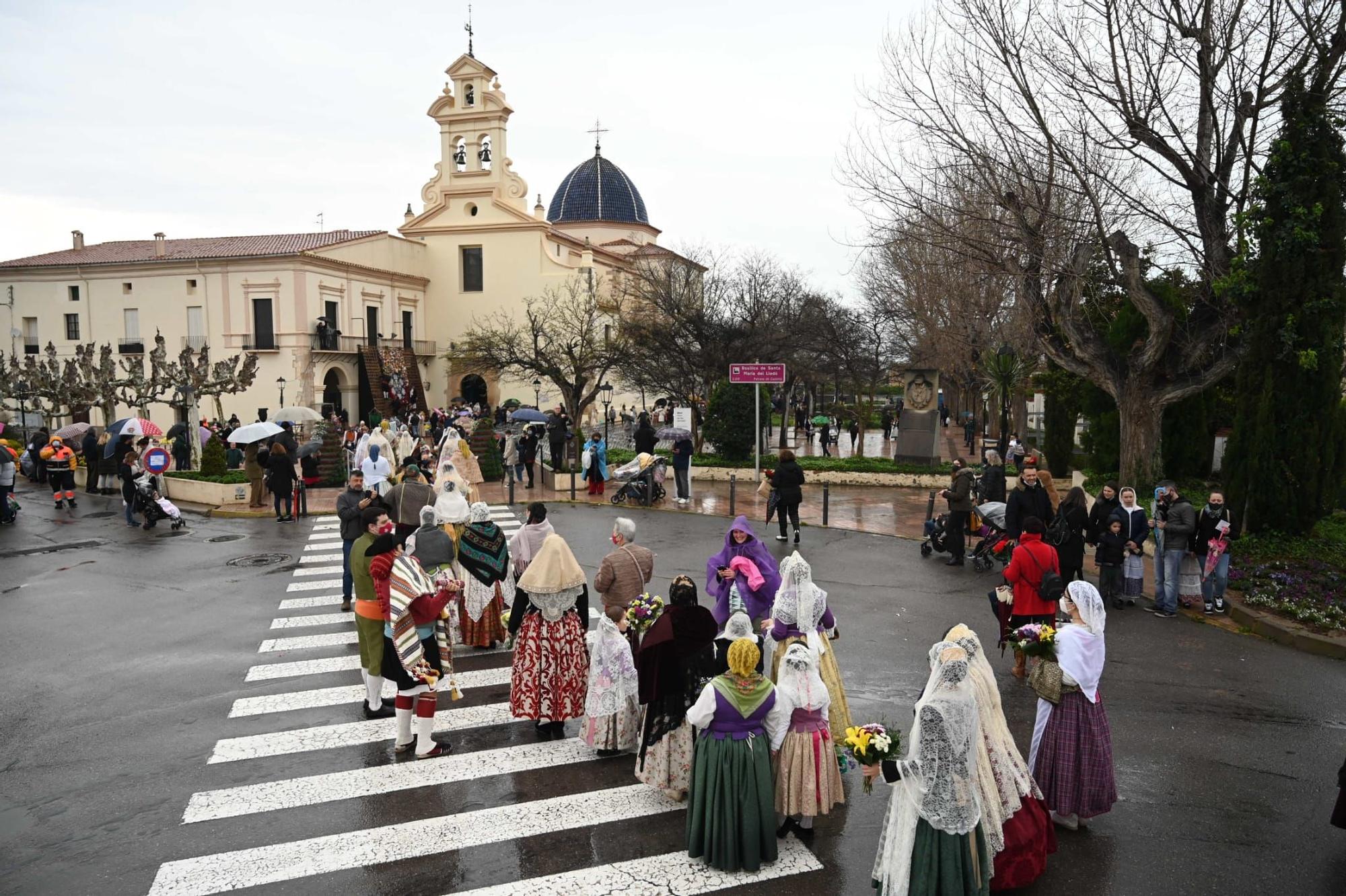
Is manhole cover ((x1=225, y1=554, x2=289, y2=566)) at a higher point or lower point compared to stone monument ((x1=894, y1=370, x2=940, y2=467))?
lower

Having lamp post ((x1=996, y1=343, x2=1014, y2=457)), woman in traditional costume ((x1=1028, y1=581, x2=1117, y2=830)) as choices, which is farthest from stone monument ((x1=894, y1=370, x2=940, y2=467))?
woman in traditional costume ((x1=1028, y1=581, x2=1117, y2=830))

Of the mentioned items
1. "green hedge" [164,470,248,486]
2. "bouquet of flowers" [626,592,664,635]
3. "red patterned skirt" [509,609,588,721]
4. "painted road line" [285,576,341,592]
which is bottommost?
"painted road line" [285,576,341,592]

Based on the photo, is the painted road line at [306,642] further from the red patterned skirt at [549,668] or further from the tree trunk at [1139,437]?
the tree trunk at [1139,437]

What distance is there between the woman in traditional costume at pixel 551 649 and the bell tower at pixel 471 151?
1621 inches

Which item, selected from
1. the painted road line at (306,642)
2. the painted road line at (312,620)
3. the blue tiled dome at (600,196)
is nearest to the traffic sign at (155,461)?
the painted road line at (312,620)

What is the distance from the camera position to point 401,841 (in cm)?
579

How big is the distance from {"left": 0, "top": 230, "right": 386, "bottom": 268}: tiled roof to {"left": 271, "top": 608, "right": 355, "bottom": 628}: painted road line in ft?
110

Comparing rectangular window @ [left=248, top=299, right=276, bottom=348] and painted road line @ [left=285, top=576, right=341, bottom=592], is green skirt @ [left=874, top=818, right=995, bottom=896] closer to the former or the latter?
painted road line @ [left=285, top=576, right=341, bottom=592]

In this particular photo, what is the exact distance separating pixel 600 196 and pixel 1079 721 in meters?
58.2

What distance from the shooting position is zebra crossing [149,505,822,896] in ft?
17.6

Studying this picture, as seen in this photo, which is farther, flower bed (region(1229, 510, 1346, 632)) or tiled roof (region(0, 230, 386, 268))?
tiled roof (region(0, 230, 386, 268))

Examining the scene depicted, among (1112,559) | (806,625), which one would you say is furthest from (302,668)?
(1112,559)

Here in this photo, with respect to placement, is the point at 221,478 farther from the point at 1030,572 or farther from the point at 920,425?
the point at 920,425

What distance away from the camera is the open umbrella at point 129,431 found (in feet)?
68.3
